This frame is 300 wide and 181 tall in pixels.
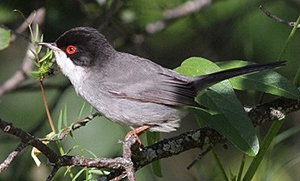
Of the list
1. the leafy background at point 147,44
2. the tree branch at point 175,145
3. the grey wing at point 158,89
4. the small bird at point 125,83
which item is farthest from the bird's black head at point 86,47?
the tree branch at point 175,145

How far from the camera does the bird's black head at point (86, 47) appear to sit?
4.02 meters

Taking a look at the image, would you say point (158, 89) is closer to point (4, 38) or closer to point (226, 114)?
point (226, 114)

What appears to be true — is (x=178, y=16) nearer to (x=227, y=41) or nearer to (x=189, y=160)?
(x=227, y=41)

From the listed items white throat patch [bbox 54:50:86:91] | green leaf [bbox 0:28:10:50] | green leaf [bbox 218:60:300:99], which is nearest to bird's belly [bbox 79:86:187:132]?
white throat patch [bbox 54:50:86:91]

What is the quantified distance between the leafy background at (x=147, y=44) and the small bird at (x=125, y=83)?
59cm

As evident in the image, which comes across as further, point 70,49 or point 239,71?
point 70,49

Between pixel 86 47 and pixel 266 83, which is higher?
pixel 86 47

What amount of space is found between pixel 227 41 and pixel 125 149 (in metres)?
2.84

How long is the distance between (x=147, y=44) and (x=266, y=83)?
93.9 inches

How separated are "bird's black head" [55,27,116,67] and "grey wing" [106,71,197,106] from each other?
0.27m

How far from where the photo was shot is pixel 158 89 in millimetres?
3873

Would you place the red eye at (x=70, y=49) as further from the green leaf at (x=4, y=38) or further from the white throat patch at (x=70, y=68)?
the green leaf at (x=4, y=38)

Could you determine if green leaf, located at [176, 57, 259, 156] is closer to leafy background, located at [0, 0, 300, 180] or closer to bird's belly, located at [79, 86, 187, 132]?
bird's belly, located at [79, 86, 187, 132]

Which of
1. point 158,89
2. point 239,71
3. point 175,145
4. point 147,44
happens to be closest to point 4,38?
point 175,145
